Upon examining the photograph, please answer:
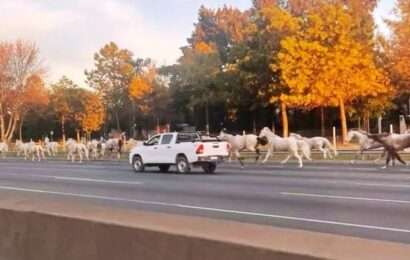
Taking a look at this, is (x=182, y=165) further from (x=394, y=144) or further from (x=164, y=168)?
(x=394, y=144)

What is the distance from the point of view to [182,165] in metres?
29.1

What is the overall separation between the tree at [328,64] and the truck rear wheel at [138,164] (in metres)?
22.4

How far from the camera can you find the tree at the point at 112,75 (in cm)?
8525

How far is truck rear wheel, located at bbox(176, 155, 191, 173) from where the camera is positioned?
28.9 m

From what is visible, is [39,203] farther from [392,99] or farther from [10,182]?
[392,99]

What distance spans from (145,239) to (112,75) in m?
82.0

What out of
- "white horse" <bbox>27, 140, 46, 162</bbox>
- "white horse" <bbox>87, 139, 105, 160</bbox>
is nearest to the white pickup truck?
"white horse" <bbox>87, 139, 105, 160</bbox>

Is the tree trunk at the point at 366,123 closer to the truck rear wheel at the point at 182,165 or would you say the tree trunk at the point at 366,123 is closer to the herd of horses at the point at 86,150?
the herd of horses at the point at 86,150

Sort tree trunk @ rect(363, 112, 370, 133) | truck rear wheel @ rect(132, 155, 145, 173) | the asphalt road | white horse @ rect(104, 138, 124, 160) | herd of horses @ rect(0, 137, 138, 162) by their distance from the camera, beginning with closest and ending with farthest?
the asphalt road → truck rear wheel @ rect(132, 155, 145, 173) → herd of horses @ rect(0, 137, 138, 162) → white horse @ rect(104, 138, 124, 160) → tree trunk @ rect(363, 112, 370, 133)

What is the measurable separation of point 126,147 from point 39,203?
49.9 meters

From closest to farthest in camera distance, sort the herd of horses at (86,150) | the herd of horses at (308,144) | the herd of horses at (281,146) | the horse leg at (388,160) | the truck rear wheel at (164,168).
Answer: the horse leg at (388,160) → the herd of horses at (308,144) → the herd of horses at (281,146) → the truck rear wheel at (164,168) → the herd of horses at (86,150)

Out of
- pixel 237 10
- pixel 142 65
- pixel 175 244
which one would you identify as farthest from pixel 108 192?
pixel 237 10

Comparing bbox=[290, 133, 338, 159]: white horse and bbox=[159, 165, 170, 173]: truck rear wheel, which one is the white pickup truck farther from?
bbox=[290, 133, 338, 159]: white horse

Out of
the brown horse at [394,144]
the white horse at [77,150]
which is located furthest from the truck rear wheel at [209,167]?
the white horse at [77,150]
